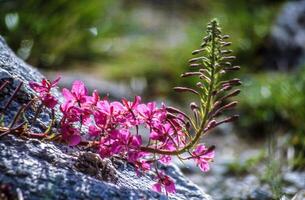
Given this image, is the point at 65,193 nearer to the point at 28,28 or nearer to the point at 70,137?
the point at 70,137

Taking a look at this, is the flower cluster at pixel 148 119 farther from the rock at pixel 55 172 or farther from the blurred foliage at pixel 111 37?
the blurred foliage at pixel 111 37

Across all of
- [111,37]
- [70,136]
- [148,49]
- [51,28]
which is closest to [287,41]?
[148,49]

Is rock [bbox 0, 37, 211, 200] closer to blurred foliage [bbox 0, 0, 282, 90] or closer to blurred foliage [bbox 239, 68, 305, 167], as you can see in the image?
blurred foliage [bbox 239, 68, 305, 167]

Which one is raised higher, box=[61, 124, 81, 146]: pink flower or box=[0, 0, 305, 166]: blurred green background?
box=[0, 0, 305, 166]: blurred green background

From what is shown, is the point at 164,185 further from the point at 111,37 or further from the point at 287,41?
the point at 287,41

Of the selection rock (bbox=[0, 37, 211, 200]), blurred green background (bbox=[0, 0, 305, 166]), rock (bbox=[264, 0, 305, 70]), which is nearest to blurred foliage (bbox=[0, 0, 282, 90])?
blurred green background (bbox=[0, 0, 305, 166])

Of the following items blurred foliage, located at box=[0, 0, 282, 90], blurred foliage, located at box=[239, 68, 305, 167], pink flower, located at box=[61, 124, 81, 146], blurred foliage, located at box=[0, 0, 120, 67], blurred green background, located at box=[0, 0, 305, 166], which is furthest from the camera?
blurred foliage, located at box=[0, 0, 282, 90]

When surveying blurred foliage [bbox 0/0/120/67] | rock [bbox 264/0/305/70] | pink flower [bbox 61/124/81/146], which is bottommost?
pink flower [bbox 61/124/81/146]

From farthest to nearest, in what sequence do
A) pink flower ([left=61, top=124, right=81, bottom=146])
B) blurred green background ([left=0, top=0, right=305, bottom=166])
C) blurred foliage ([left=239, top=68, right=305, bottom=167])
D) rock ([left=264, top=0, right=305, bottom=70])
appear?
rock ([left=264, top=0, right=305, bottom=70]) → blurred green background ([left=0, top=0, right=305, bottom=166]) → blurred foliage ([left=239, top=68, right=305, bottom=167]) → pink flower ([left=61, top=124, right=81, bottom=146])
